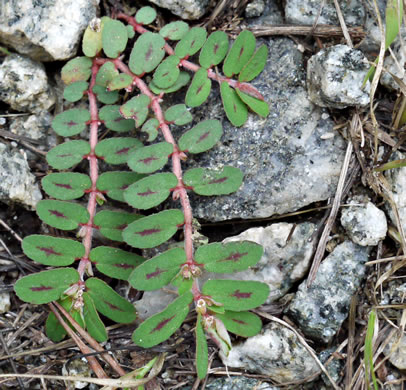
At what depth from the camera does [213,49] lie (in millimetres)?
2951

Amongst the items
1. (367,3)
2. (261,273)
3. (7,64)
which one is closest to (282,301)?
(261,273)

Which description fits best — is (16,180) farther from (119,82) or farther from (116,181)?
(119,82)

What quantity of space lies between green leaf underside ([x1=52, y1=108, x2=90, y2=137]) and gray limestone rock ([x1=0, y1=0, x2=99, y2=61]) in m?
0.40

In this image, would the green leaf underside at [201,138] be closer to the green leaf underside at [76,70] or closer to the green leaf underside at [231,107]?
the green leaf underside at [231,107]

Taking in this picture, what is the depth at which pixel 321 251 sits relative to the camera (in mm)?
2881

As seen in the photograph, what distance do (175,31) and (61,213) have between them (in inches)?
50.0

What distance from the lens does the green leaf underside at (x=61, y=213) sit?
278 cm

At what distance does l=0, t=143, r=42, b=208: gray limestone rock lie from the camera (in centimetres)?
295

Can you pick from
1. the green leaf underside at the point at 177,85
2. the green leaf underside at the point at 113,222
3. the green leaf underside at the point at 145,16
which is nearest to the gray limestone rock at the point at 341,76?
the green leaf underside at the point at 177,85

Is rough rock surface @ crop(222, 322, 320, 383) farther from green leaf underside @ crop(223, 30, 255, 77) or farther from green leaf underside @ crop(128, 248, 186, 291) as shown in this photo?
green leaf underside @ crop(223, 30, 255, 77)

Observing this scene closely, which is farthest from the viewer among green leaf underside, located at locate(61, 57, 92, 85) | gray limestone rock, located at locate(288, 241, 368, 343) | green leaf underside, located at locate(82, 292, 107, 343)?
green leaf underside, located at locate(61, 57, 92, 85)

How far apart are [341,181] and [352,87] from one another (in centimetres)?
53

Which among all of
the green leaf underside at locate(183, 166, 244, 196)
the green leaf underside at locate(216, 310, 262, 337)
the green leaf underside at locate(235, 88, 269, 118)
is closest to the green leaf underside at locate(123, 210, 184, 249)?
the green leaf underside at locate(183, 166, 244, 196)

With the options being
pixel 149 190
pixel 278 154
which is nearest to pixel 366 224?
pixel 278 154
